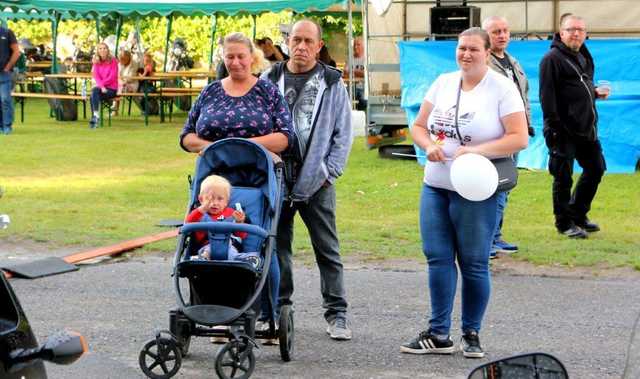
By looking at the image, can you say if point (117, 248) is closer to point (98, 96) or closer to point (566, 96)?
point (566, 96)

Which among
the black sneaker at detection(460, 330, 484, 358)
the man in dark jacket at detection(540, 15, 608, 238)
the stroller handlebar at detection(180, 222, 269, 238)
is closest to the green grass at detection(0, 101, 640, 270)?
the man in dark jacket at detection(540, 15, 608, 238)

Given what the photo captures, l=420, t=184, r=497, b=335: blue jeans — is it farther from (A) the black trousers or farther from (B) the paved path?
(A) the black trousers

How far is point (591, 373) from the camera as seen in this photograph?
6.23 meters

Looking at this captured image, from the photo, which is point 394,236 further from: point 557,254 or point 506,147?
point 506,147

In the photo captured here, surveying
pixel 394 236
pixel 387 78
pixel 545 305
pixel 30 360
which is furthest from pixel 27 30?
pixel 30 360

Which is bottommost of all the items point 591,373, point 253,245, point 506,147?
point 591,373

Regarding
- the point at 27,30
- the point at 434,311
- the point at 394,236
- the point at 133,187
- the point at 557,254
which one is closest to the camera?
the point at 434,311

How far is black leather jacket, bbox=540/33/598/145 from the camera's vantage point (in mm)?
9930

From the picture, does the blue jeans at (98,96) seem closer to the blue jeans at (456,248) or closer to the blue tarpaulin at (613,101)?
the blue tarpaulin at (613,101)

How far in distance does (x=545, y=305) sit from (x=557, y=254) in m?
1.68

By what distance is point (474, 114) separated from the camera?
250 inches

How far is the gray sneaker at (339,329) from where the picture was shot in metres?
6.89

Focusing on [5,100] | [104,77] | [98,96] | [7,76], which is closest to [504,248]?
[5,100]

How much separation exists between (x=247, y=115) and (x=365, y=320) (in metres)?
1.70
